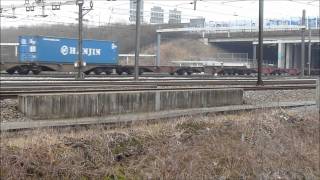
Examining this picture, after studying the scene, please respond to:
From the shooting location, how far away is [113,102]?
15477mm

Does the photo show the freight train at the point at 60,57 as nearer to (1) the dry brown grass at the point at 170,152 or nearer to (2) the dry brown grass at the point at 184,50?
(1) the dry brown grass at the point at 170,152

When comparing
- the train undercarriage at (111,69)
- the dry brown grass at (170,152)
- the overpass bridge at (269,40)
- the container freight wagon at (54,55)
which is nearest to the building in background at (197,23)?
the overpass bridge at (269,40)

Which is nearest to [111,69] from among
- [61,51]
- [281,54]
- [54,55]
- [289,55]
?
[61,51]

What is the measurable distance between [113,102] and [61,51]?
4039 cm

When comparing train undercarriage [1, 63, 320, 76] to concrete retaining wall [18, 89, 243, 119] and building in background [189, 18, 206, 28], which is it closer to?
building in background [189, 18, 206, 28]

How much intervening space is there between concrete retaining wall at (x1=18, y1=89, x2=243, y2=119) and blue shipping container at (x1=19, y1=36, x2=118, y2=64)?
36.1 metres

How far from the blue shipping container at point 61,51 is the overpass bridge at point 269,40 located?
32.4 metres

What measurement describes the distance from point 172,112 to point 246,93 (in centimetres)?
750

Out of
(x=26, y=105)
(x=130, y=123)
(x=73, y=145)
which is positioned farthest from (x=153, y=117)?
(x=73, y=145)

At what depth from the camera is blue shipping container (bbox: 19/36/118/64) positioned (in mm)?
52562

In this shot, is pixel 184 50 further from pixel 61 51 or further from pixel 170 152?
pixel 170 152

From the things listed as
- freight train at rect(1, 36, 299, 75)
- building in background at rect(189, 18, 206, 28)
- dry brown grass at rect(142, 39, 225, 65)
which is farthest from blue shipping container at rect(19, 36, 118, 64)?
dry brown grass at rect(142, 39, 225, 65)

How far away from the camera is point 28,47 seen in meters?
53.0

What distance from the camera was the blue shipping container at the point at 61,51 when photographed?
2069 inches
